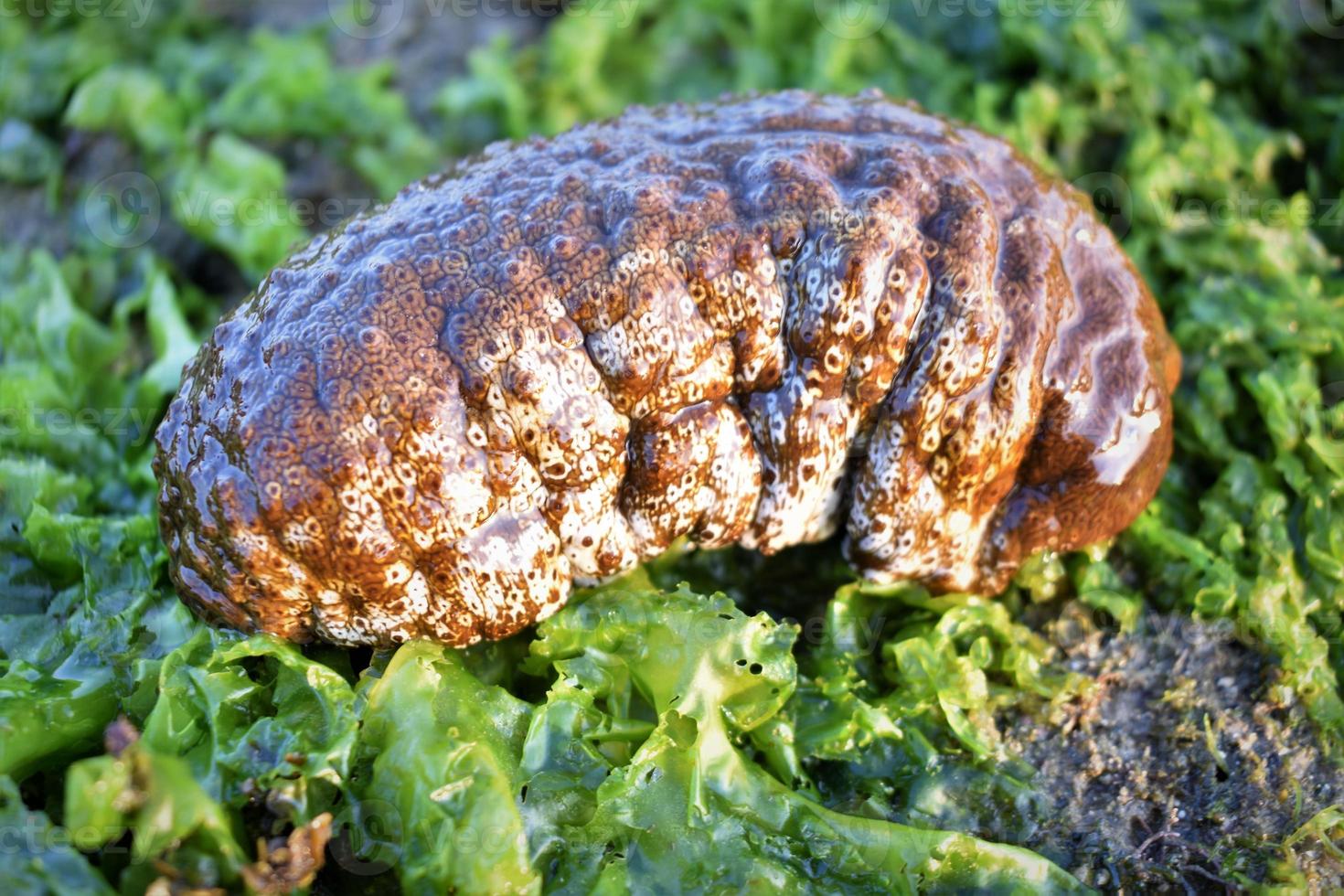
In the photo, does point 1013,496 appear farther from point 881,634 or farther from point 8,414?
A: point 8,414

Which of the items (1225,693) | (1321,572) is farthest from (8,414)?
(1321,572)

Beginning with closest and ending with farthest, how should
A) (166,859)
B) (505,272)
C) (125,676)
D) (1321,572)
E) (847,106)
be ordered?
(166,859) < (505,272) < (125,676) < (847,106) < (1321,572)

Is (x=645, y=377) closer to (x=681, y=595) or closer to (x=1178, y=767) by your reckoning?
(x=681, y=595)

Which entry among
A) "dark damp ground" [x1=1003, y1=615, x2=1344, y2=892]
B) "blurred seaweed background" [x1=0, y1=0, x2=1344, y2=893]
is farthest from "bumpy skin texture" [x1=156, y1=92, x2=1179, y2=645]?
"dark damp ground" [x1=1003, y1=615, x2=1344, y2=892]

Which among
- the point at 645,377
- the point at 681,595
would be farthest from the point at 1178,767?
the point at 645,377

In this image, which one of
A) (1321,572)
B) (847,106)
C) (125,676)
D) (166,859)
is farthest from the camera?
(1321,572)
